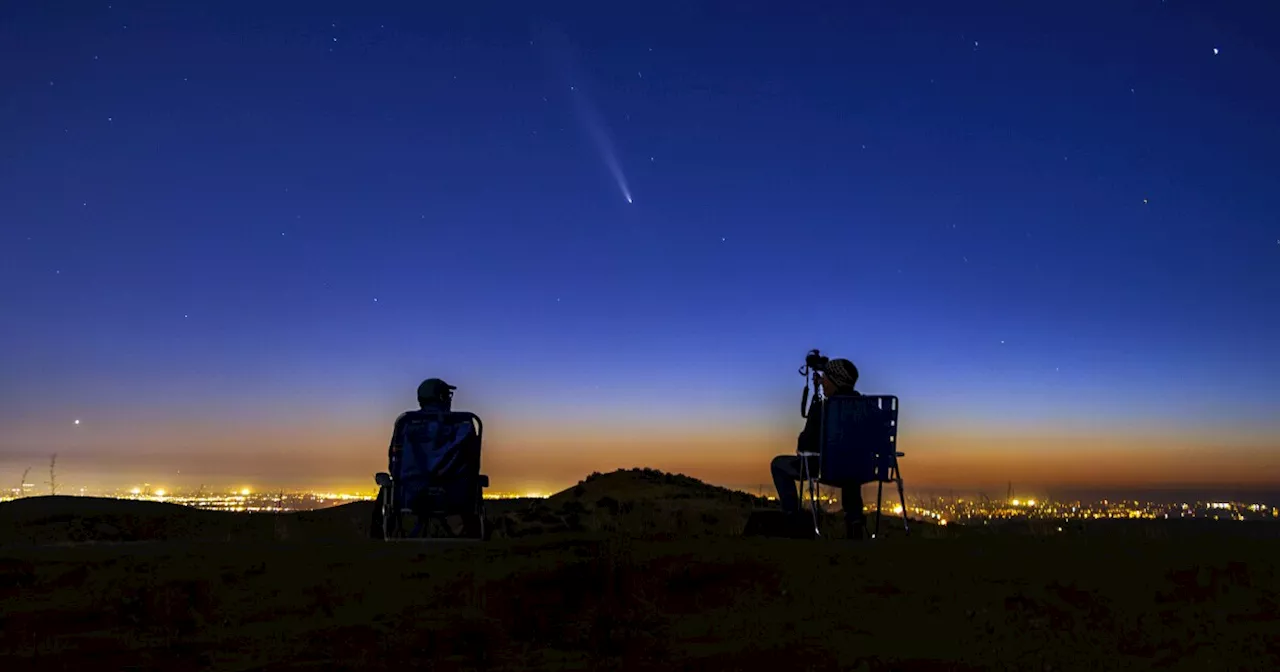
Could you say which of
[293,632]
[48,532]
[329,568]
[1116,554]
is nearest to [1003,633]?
[1116,554]

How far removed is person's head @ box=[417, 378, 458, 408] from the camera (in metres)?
11.2

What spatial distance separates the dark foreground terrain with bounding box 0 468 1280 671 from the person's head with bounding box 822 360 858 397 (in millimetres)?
2651

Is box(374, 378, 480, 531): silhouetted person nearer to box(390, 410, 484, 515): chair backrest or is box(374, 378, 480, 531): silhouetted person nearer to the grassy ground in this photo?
box(390, 410, 484, 515): chair backrest


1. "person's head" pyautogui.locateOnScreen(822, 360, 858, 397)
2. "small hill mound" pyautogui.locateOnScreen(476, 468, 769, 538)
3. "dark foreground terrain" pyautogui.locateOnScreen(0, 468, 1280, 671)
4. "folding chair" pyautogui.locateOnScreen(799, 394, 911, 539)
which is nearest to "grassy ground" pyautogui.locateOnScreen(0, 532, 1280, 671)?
"dark foreground terrain" pyautogui.locateOnScreen(0, 468, 1280, 671)

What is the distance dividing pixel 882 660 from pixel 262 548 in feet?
17.5

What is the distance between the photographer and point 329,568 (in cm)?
667

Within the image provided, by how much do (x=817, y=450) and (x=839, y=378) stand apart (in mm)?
858

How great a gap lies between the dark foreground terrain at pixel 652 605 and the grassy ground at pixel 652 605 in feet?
0.06

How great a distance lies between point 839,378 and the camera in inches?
402

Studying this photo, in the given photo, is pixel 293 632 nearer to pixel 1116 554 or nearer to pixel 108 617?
pixel 108 617

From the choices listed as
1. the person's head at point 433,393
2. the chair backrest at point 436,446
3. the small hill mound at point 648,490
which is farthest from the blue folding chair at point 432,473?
the small hill mound at point 648,490

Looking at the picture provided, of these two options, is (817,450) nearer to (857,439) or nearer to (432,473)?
(857,439)

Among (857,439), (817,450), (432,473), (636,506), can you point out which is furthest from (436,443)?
(636,506)

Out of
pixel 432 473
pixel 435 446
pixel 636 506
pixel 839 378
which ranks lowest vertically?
Result: pixel 636 506
